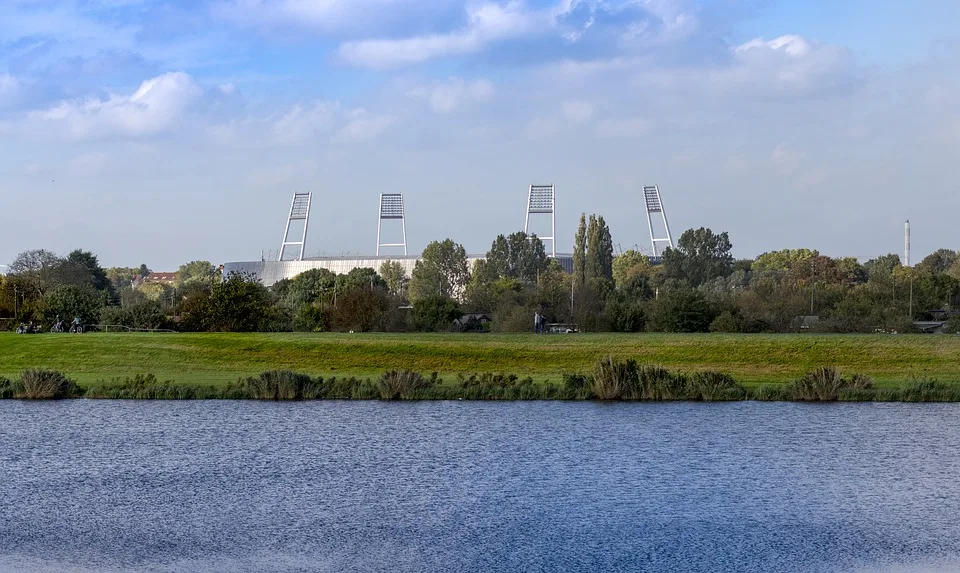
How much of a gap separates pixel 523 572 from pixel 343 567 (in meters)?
2.41

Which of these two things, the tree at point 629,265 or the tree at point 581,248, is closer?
the tree at point 581,248

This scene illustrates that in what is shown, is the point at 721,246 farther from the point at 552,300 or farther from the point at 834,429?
the point at 834,429

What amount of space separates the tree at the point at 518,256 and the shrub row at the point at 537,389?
101 metres

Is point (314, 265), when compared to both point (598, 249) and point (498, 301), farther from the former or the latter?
point (498, 301)

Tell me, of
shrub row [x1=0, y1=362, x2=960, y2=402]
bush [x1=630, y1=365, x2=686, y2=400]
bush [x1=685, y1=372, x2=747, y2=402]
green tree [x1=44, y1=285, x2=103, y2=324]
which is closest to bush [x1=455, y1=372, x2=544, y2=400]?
shrub row [x1=0, y1=362, x2=960, y2=402]

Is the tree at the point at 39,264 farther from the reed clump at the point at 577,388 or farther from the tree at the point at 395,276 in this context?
the reed clump at the point at 577,388

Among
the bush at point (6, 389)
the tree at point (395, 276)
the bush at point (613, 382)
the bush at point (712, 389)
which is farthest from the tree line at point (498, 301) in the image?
the bush at point (613, 382)

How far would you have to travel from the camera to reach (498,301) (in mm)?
98562

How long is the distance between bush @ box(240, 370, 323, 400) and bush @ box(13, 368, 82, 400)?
6.25m

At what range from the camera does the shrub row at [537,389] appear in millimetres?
37406

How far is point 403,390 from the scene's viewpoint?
38.4 m

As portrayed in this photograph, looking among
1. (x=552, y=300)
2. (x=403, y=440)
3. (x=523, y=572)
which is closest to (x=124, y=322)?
(x=552, y=300)

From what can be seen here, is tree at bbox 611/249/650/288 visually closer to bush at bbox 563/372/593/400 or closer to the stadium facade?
the stadium facade

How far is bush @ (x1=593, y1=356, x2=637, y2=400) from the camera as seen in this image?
3728 centimetres
